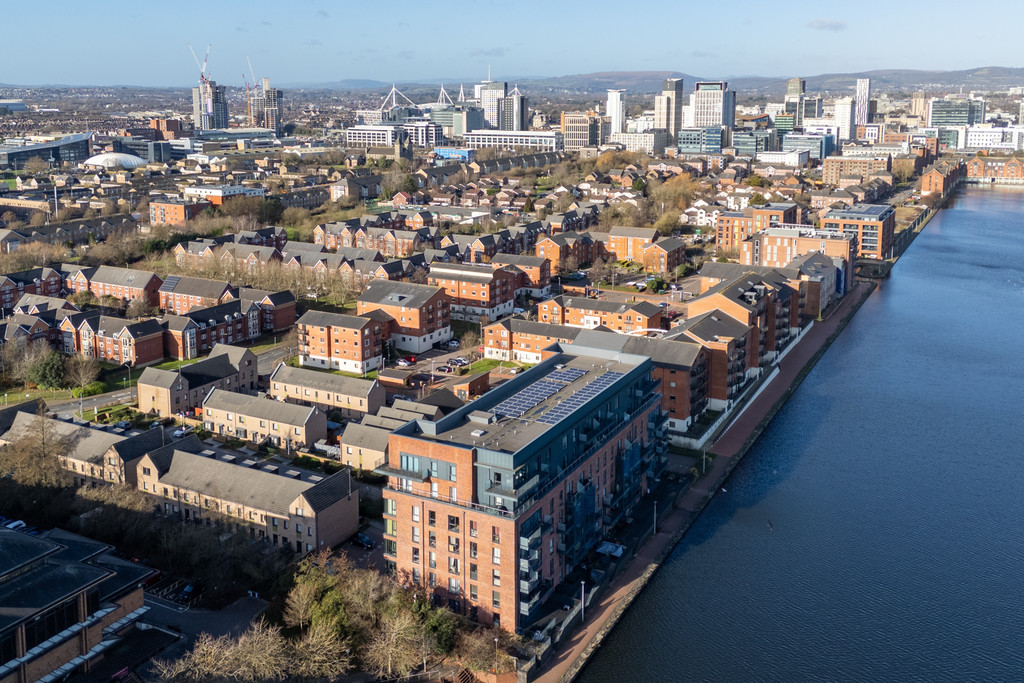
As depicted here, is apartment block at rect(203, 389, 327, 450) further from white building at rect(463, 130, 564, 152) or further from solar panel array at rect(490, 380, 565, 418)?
white building at rect(463, 130, 564, 152)

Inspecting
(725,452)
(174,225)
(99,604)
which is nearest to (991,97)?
(174,225)

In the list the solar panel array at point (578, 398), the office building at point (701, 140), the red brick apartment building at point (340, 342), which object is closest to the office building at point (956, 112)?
the office building at point (701, 140)

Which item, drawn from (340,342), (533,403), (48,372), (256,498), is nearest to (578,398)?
(533,403)

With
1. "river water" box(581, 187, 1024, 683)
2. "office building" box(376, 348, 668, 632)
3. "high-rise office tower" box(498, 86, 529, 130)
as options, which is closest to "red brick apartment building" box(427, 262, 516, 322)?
"river water" box(581, 187, 1024, 683)

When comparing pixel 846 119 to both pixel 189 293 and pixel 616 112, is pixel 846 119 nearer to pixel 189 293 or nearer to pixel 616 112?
pixel 616 112

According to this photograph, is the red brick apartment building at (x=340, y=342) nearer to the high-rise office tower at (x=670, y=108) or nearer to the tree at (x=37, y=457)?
the tree at (x=37, y=457)
